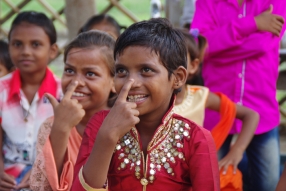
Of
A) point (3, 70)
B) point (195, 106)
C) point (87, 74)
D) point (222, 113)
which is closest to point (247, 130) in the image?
point (222, 113)

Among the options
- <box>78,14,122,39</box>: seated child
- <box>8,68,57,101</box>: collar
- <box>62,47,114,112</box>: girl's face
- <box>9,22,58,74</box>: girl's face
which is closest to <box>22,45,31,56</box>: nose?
<box>9,22,58,74</box>: girl's face

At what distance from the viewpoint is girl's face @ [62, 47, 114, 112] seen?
238 cm

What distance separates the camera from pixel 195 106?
9.07 feet

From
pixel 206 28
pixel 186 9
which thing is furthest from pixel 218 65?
pixel 186 9

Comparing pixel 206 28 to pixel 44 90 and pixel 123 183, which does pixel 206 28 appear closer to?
pixel 44 90

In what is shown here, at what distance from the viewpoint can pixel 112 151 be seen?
5.68 feet

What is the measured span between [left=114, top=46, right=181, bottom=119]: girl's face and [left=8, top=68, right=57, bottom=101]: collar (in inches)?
45.3

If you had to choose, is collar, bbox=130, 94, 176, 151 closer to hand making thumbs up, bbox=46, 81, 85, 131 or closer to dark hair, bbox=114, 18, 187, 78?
dark hair, bbox=114, 18, 187, 78

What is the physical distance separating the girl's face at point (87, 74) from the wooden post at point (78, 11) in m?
2.18

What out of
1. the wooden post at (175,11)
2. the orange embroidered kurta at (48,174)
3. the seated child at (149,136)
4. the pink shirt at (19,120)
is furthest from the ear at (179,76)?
the wooden post at (175,11)

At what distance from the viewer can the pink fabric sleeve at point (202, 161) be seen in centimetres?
178

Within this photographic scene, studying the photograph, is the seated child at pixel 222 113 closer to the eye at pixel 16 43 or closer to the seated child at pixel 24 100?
the seated child at pixel 24 100

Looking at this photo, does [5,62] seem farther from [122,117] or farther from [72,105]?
[122,117]

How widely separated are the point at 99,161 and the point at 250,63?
1.49 metres
